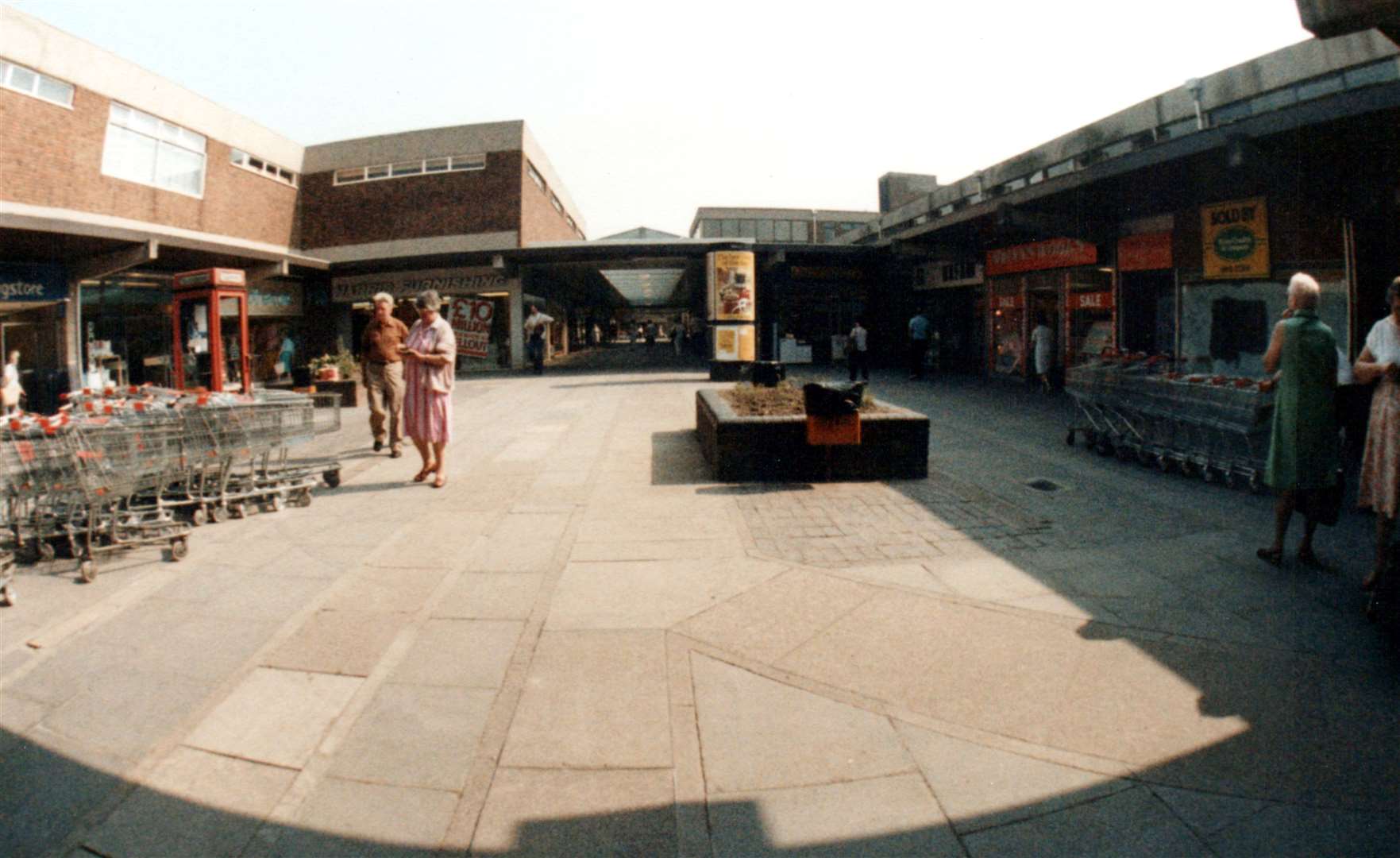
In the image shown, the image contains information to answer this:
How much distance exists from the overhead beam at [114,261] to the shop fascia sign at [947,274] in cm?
1801

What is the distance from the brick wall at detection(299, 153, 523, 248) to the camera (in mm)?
29172

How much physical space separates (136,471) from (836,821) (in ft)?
17.6

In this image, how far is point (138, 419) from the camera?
19.8 feet

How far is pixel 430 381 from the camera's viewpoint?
7.84 m

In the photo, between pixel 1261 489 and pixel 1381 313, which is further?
pixel 1381 313

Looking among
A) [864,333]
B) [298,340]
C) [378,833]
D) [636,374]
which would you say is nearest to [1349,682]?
[378,833]

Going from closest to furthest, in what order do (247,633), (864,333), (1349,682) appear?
(1349,682)
(247,633)
(864,333)

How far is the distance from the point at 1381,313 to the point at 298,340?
27.6 m

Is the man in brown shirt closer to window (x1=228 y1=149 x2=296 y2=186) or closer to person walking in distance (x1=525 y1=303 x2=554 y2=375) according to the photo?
person walking in distance (x1=525 y1=303 x2=554 y2=375)

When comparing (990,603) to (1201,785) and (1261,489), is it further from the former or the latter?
(1261,489)

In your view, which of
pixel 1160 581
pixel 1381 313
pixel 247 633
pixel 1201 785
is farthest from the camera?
pixel 1381 313

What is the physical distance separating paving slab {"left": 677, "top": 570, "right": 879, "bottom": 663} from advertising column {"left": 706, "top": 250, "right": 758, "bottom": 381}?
15.4m

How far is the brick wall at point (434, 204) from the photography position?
2917 cm

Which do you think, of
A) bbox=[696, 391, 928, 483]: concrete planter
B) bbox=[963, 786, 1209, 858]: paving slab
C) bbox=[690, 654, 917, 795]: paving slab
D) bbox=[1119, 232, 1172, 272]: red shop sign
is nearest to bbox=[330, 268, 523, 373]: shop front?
bbox=[1119, 232, 1172, 272]: red shop sign
